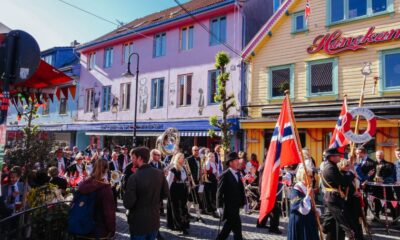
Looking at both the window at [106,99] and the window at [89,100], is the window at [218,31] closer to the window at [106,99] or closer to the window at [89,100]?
the window at [106,99]

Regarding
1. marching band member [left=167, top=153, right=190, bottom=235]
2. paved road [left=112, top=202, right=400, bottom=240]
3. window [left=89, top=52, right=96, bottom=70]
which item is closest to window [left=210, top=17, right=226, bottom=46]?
marching band member [left=167, top=153, right=190, bottom=235]

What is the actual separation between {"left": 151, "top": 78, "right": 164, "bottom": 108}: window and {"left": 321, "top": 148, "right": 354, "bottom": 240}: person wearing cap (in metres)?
14.9

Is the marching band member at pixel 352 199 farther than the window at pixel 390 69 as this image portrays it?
No

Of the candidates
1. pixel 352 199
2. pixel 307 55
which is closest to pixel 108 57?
pixel 307 55

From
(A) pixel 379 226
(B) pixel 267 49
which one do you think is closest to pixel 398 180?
(A) pixel 379 226

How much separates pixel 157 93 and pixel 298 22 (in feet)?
30.1

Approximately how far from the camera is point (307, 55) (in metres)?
14.6

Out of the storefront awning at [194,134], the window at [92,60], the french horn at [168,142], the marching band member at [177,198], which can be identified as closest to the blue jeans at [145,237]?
the marching band member at [177,198]

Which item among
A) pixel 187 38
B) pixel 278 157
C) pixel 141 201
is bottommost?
pixel 141 201

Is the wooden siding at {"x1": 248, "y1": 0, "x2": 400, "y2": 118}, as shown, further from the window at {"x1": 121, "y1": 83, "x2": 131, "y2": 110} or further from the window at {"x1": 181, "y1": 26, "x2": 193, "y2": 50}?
the window at {"x1": 121, "y1": 83, "x2": 131, "y2": 110}

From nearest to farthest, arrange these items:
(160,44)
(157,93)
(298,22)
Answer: (298,22) < (157,93) < (160,44)

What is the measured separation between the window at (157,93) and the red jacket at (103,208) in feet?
53.2

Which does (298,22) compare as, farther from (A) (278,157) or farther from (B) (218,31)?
(A) (278,157)

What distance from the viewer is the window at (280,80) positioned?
1511 centimetres
